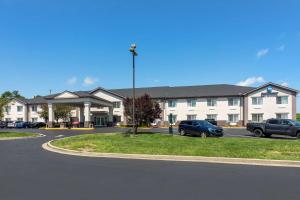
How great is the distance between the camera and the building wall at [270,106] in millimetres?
46625

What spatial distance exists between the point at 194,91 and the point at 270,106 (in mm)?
13813

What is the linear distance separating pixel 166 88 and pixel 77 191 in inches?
2109

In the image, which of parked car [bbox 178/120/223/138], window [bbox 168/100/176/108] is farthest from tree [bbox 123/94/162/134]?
window [bbox 168/100/176/108]

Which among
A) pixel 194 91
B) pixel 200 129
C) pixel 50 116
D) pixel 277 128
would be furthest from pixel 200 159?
pixel 194 91

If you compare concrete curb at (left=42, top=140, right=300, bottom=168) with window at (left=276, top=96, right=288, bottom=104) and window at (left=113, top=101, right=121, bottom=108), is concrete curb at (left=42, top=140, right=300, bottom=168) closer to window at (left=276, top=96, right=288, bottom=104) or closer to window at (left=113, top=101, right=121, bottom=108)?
window at (left=276, top=96, right=288, bottom=104)

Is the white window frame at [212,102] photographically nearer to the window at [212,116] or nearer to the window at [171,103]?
the window at [212,116]

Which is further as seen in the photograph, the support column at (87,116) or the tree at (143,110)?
the support column at (87,116)

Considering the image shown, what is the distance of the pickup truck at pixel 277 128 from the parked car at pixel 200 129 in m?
4.07

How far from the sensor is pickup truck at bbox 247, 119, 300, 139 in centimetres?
2270

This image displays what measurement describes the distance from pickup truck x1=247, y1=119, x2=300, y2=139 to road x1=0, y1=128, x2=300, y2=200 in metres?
14.2

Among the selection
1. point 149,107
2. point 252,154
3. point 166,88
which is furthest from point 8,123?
point 252,154

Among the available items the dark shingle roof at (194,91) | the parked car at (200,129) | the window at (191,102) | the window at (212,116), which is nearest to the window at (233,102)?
the dark shingle roof at (194,91)

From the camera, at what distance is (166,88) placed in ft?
197

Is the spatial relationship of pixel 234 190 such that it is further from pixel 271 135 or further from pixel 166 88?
pixel 166 88
